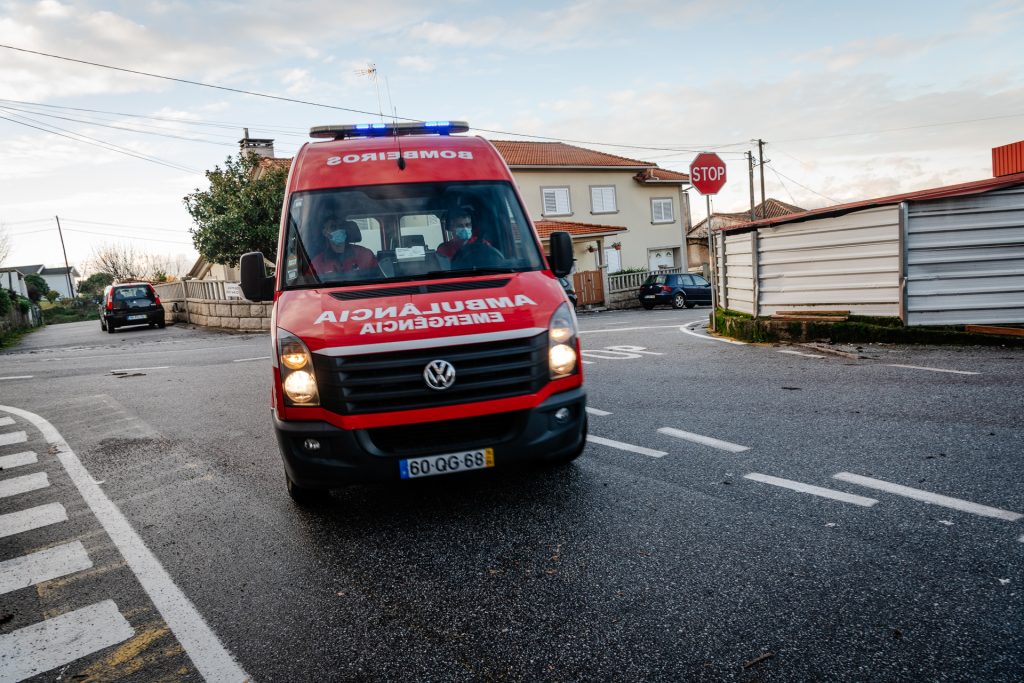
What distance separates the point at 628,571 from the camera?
341 centimetres

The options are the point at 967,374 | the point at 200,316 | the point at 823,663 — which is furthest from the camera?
the point at 200,316

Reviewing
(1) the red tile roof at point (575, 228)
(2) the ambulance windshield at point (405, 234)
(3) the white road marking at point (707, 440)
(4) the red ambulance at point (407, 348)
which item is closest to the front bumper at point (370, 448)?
(4) the red ambulance at point (407, 348)

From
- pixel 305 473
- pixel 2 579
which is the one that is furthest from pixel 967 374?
A: pixel 2 579

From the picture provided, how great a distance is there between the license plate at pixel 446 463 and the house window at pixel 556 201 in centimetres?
3401

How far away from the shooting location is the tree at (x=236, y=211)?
25.3 meters

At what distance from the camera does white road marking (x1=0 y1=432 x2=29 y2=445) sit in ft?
23.7

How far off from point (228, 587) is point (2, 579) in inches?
56.0

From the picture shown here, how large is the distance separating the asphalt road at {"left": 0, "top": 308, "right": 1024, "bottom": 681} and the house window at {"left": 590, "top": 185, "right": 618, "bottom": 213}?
32926mm

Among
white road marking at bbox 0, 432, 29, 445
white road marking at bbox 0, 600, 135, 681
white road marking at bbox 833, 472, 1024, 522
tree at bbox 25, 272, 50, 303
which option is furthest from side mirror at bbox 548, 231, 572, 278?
tree at bbox 25, 272, 50, 303

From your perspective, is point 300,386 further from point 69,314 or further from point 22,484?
point 69,314

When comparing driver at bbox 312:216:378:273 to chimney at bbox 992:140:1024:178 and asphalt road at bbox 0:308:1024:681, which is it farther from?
chimney at bbox 992:140:1024:178

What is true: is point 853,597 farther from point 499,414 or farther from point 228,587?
point 228,587

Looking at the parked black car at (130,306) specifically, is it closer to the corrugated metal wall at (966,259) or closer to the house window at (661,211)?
the corrugated metal wall at (966,259)

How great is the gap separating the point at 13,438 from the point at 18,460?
1203 mm
